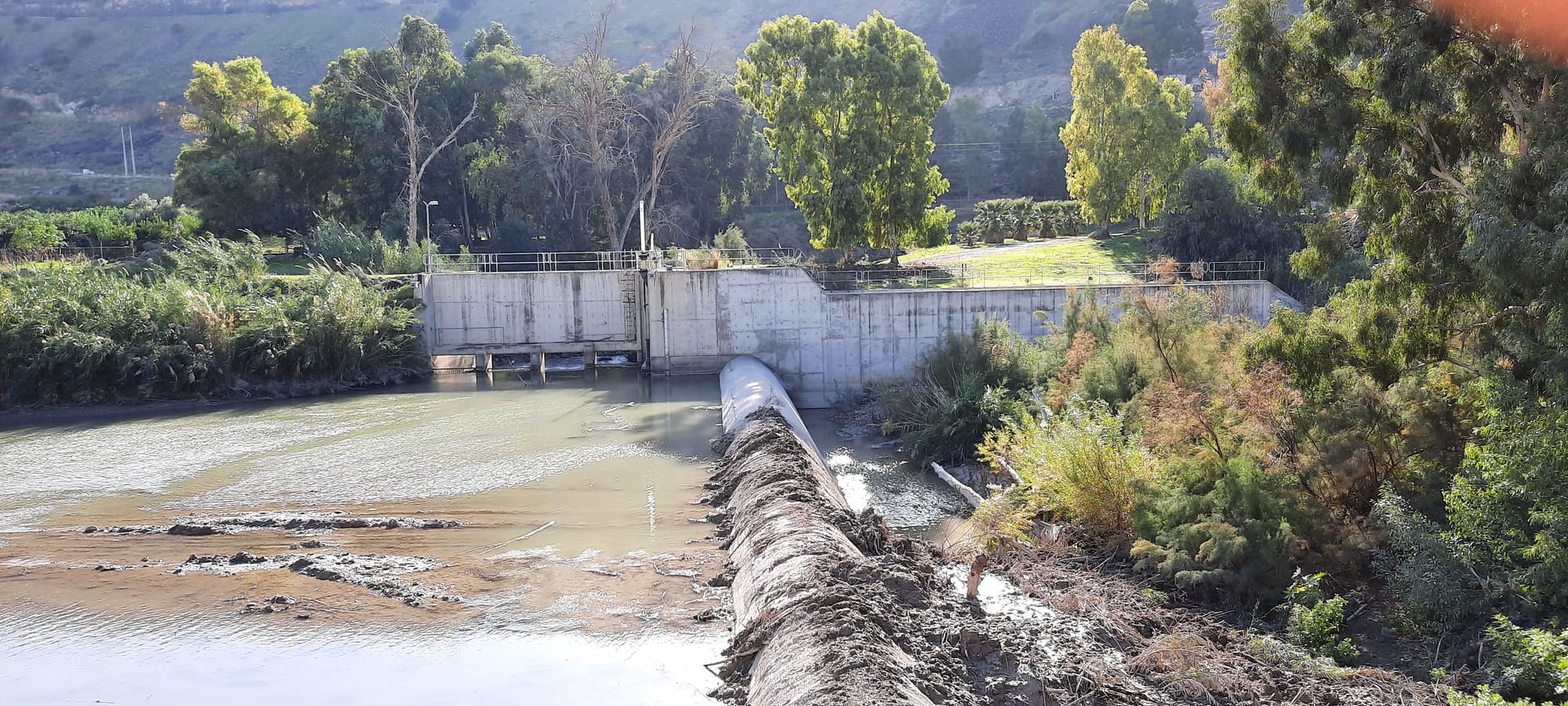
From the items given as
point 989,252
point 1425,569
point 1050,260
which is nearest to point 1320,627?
point 1425,569

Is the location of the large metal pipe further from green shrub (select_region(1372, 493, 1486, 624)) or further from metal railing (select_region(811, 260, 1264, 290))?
green shrub (select_region(1372, 493, 1486, 624))

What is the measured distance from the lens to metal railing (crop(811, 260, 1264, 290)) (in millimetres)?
31141

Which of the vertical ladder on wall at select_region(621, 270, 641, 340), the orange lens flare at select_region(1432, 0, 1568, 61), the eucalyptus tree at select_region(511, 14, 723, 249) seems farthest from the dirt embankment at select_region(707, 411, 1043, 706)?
the eucalyptus tree at select_region(511, 14, 723, 249)

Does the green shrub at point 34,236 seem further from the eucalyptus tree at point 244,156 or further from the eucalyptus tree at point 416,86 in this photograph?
the eucalyptus tree at point 416,86

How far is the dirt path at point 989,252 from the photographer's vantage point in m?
39.4

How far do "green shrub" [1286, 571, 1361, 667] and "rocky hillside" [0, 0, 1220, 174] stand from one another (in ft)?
276

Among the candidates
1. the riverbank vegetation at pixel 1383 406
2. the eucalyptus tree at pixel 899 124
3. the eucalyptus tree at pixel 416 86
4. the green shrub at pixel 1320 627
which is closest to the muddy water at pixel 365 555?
the riverbank vegetation at pixel 1383 406

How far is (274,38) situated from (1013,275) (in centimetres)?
13761

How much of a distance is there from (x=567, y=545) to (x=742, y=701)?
5.97 m

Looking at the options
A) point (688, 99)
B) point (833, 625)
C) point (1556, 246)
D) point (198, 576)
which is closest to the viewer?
point (1556, 246)

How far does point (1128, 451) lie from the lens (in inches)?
539

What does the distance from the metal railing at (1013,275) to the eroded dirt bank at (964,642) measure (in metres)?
18.1

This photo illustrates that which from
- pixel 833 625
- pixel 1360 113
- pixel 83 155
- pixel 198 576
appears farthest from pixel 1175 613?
pixel 83 155

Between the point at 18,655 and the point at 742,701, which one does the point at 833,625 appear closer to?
the point at 742,701
